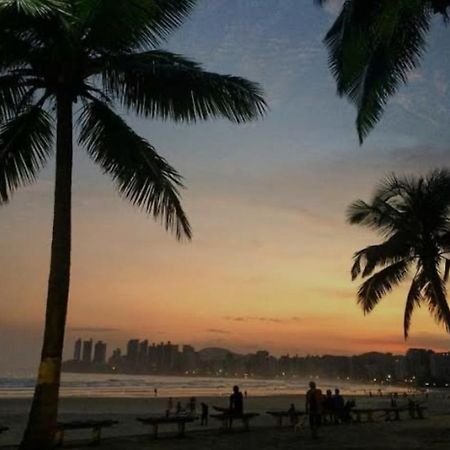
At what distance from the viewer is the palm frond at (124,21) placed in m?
8.59

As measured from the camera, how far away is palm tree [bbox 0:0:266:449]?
850cm

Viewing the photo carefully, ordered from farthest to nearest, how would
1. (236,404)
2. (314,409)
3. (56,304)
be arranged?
1. (236,404)
2. (314,409)
3. (56,304)

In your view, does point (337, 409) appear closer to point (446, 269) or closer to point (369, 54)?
point (446, 269)

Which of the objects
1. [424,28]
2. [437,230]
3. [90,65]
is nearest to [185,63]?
[90,65]

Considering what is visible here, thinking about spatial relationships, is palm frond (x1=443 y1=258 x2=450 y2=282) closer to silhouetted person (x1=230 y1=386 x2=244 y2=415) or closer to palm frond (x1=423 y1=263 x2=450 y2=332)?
palm frond (x1=423 y1=263 x2=450 y2=332)

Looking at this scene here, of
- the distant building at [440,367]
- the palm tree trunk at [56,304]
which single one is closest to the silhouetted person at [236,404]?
the palm tree trunk at [56,304]

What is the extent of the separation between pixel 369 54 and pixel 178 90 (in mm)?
3775

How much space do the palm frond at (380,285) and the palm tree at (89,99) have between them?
398 inches

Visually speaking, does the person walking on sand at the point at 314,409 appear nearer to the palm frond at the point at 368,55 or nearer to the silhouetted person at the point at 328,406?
the silhouetted person at the point at 328,406

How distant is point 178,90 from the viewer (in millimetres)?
10227

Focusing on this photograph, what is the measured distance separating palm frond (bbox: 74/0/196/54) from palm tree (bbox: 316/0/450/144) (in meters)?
3.16

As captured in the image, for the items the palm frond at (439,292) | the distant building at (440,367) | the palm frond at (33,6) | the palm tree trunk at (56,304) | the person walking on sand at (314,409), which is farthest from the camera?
the distant building at (440,367)

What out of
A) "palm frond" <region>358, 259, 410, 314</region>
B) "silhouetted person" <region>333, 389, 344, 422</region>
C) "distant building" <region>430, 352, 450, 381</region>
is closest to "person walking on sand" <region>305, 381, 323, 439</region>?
"silhouetted person" <region>333, 389, 344, 422</region>

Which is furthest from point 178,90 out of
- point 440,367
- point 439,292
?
point 440,367
